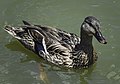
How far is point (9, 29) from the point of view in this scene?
1000 cm

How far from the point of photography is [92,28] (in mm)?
8758

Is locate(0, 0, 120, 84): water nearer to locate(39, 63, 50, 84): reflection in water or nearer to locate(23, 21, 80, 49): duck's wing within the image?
locate(39, 63, 50, 84): reflection in water

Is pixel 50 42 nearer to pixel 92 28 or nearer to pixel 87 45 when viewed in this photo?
pixel 87 45

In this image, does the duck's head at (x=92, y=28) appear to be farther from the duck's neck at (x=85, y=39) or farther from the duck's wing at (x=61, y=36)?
the duck's wing at (x=61, y=36)

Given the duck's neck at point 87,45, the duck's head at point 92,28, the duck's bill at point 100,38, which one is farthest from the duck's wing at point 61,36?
the duck's bill at point 100,38

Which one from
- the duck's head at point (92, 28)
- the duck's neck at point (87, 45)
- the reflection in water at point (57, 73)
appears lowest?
the reflection in water at point (57, 73)

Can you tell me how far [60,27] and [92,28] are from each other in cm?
195

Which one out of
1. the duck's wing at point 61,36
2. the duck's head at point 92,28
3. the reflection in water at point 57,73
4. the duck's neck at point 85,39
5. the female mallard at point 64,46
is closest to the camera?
the duck's head at point 92,28

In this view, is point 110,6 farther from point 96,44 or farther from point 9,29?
point 9,29

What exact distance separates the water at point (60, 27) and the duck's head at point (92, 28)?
863 mm

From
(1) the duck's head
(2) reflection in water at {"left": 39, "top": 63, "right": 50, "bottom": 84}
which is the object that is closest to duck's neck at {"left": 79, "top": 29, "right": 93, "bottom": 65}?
(1) the duck's head

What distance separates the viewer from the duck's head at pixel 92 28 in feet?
28.2

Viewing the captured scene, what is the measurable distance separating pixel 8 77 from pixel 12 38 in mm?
1676

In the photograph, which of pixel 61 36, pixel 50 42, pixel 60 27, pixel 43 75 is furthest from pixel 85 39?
pixel 60 27
